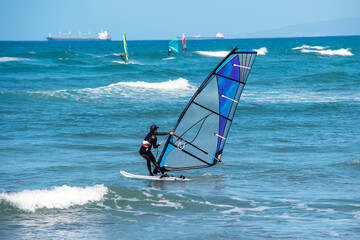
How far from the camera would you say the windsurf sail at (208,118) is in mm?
8422

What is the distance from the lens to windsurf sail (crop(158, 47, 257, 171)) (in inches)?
332

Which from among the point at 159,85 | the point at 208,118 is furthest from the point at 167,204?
the point at 159,85

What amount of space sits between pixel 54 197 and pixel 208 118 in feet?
10.2

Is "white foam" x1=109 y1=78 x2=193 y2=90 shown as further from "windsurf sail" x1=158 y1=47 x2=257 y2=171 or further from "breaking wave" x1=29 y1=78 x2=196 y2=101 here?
"windsurf sail" x1=158 y1=47 x2=257 y2=171

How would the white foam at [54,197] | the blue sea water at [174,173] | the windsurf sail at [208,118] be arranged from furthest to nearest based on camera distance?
the windsurf sail at [208,118], the white foam at [54,197], the blue sea water at [174,173]

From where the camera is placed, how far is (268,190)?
27.1 feet

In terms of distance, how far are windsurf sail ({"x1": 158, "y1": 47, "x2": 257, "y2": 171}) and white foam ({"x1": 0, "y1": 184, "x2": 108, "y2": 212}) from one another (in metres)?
1.66

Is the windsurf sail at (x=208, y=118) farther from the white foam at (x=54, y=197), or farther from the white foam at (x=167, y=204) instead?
the white foam at (x=54, y=197)

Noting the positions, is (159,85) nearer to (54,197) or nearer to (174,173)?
(174,173)

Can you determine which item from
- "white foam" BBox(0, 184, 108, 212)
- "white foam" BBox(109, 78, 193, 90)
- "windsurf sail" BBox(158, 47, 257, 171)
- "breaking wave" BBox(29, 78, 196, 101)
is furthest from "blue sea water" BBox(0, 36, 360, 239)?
"white foam" BBox(109, 78, 193, 90)

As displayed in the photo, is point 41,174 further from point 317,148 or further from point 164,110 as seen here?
point 164,110

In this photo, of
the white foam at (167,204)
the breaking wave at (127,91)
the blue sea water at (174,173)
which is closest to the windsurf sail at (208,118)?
the blue sea water at (174,173)

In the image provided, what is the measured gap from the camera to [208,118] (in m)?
8.86

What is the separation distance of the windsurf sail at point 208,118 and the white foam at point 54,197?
1.66 m
